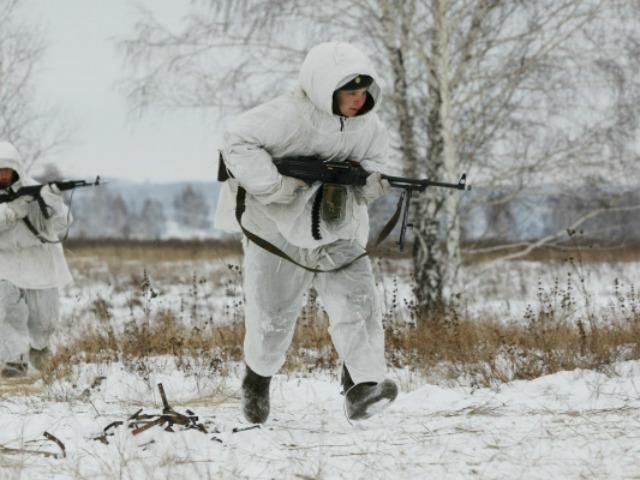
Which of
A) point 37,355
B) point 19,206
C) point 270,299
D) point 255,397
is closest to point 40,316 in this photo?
point 37,355

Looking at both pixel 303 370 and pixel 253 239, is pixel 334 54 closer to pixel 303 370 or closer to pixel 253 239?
pixel 253 239

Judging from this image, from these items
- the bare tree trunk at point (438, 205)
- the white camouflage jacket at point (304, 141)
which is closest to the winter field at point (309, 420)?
the white camouflage jacket at point (304, 141)

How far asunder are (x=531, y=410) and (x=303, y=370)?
1.99m

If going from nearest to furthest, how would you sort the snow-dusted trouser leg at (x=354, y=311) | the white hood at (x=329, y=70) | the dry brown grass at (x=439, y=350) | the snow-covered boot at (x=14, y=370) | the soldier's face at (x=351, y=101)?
1. the white hood at (x=329, y=70)
2. the soldier's face at (x=351, y=101)
3. the snow-dusted trouser leg at (x=354, y=311)
4. the dry brown grass at (x=439, y=350)
5. the snow-covered boot at (x=14, y=370)

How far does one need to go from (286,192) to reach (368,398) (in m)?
1.02

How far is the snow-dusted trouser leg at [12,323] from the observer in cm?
593

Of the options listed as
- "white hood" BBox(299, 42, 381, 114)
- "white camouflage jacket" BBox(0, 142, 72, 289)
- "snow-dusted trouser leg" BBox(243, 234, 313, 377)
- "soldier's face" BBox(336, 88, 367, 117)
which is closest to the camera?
"white hood" BBox(299, 42, 381, 114)

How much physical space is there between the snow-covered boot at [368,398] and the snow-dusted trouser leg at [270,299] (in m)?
0.46

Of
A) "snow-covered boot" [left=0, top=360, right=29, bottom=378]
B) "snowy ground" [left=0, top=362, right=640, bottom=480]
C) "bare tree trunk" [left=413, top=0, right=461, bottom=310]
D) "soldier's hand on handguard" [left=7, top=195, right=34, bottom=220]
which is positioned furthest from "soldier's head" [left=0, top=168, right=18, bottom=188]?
"bare tree trunk" [left=413, top=0, right=461, bottom=310]

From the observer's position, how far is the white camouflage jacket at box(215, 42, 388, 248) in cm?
322

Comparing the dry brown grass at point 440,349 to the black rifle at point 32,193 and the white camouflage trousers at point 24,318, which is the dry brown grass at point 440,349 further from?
the black rifle at point 32,193

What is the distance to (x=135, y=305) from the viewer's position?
12.4 metres

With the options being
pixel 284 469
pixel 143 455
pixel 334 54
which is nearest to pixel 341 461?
pixel 284 469

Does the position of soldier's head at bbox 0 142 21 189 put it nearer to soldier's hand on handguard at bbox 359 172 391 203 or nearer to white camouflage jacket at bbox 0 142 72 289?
white camouflage jacket at bbox 0 142 72 289
